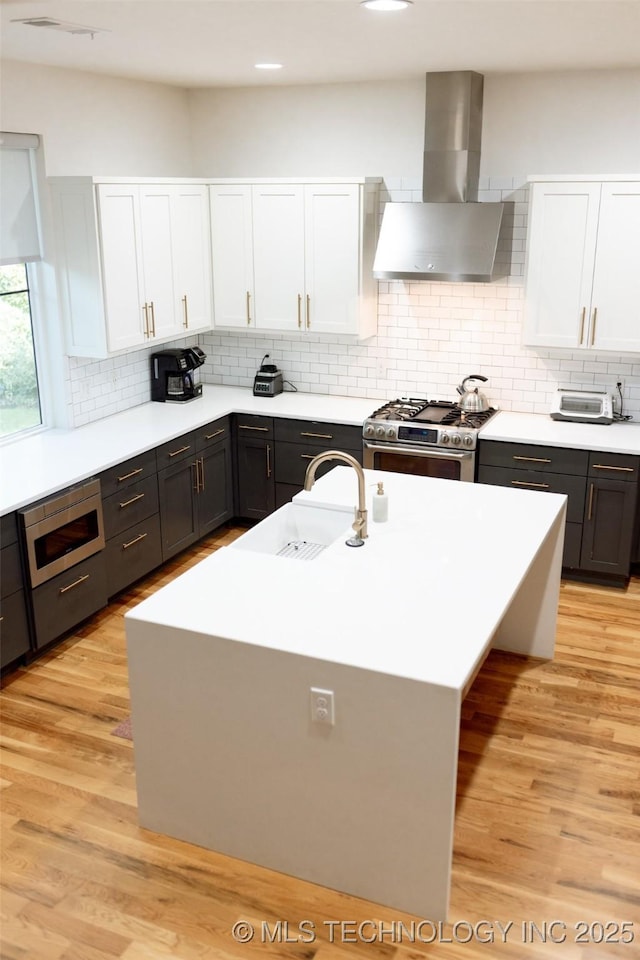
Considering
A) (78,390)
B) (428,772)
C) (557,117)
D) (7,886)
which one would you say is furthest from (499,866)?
(557,117)

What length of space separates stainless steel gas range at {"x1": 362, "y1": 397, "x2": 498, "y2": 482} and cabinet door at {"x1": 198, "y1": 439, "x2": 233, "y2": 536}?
102 centimetres

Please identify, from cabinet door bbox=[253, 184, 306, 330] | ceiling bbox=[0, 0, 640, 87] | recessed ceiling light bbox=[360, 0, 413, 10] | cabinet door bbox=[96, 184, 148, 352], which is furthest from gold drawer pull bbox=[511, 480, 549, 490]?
recessed ceiling light bbox=[360, 0, 413, 10]

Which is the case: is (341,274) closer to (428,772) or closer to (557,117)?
(557,117)

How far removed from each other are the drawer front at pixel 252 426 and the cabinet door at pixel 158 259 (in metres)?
0.74

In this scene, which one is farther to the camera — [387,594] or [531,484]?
[531,484]

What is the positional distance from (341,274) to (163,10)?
256 centimetres

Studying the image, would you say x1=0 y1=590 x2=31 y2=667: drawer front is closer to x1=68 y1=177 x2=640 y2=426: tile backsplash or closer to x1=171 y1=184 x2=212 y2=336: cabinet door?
x1=68 y1=177 x2=640 y2=426: tile backsplash

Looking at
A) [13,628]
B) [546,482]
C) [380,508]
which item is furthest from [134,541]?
[546,482]

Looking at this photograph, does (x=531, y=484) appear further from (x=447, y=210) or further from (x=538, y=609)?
(x=447, y=210)

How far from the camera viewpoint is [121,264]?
17.1 feet

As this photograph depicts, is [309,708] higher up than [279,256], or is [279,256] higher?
[279,256]

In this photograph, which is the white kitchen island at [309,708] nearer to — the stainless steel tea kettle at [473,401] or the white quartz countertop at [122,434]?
the white quartz countertop at [122,434]

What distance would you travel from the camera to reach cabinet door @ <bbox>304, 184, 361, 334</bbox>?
5637mm

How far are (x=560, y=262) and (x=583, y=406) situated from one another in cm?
93
